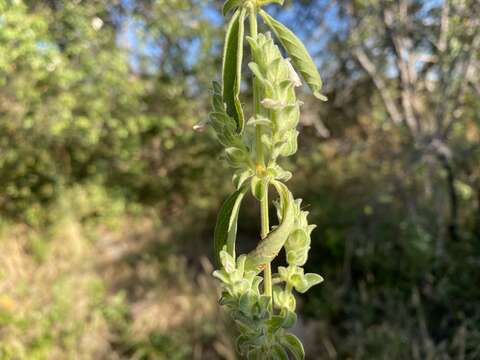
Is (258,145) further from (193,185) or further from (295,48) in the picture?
(193,185)

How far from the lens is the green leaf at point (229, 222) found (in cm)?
57

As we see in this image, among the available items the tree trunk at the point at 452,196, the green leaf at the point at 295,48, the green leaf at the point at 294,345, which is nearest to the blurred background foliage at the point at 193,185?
the tree trunk at the point at 452,196

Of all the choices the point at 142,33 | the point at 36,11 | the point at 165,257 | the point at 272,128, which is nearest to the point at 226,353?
the point at 165,257

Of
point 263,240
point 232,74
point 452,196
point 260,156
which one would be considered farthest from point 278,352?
point 452,196

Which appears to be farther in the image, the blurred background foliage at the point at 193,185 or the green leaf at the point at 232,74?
the blurred background foliage at the point at 193,185

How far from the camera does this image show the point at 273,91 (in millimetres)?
516

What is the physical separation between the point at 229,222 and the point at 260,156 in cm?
11

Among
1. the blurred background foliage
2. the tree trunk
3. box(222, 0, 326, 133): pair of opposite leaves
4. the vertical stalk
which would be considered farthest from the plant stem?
the tree trunk

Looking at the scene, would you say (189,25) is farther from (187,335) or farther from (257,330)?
(257,330)

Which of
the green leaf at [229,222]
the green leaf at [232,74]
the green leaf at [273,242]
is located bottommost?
the green leaf at [273,242]

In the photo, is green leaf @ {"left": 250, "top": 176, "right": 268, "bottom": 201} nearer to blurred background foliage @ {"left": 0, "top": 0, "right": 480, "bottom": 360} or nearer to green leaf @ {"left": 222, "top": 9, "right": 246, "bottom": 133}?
green leaf @ {"left": 222, "top": 9, "right": 246, "bottom": 133}

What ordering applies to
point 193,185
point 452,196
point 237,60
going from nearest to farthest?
point 237,60
point 452,196
point 193,185

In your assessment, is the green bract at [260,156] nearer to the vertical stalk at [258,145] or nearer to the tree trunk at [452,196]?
the vertical stalk at [258,145]

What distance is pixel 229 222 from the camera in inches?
23.1
